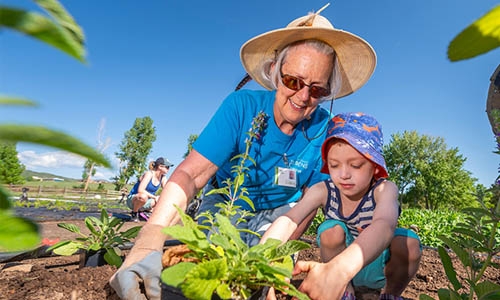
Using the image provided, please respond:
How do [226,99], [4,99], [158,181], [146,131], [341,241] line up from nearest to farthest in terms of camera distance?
[4,99] → [341,241] → [226,99] → [158,181] → [146,131]

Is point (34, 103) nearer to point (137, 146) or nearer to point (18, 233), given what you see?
point (18, 233)

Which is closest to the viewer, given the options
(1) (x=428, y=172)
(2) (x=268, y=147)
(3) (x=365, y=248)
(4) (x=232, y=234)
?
(4) (x=232, y=234)

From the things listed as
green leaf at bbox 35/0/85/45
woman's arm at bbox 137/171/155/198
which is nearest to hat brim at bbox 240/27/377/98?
green leaf at bbox 35/0/85/45

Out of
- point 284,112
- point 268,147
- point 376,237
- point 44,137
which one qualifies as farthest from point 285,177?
point 44,137

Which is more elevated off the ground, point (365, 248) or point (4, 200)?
point (4, 200)

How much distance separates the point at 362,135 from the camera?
1.79 m

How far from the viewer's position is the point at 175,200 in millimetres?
1492

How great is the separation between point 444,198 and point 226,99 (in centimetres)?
4086

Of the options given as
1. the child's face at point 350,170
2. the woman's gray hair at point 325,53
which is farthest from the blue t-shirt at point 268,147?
the child's face at point 350,170

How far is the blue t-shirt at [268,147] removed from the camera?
2250 millimetres

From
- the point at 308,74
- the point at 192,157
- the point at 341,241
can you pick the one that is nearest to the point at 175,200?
the point at 192,157

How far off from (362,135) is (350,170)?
207 millimetres

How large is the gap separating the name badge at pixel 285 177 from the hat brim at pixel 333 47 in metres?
0.81

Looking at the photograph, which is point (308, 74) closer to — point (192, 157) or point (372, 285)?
point (192, 157)
